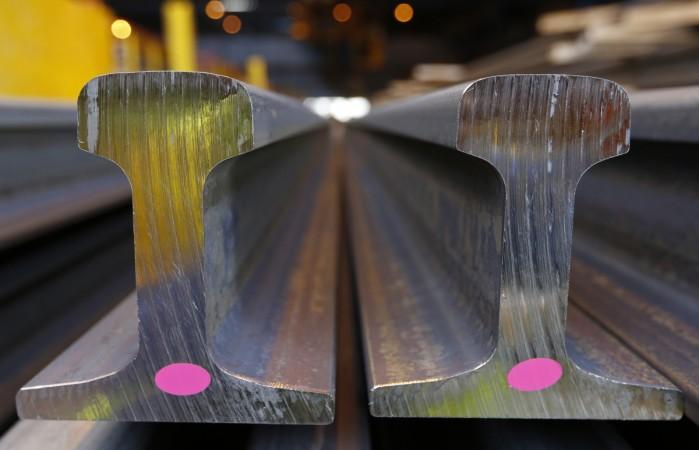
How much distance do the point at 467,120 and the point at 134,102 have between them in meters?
0.31

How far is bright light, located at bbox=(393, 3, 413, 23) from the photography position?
14.0 m

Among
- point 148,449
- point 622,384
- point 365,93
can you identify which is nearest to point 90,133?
point 148,449

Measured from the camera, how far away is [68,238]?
1795mm

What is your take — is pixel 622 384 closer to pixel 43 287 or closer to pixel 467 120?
pixel 467 120

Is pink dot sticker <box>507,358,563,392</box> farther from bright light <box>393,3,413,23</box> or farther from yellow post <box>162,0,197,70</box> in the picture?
bright light <box>393,3,413,23</box>

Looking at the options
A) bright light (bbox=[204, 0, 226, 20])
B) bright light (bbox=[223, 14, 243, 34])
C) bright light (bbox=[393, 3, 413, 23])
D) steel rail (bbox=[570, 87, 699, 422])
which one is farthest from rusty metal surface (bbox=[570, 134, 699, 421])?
bright light (bbox=[223, 14, 243, 34])

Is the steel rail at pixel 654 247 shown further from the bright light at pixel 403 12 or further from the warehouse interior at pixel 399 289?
the bright light at pixel 403 12

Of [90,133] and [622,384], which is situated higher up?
[90,133]

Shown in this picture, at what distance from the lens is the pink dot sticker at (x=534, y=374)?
589mm

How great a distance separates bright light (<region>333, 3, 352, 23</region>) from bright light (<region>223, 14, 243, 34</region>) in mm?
7823


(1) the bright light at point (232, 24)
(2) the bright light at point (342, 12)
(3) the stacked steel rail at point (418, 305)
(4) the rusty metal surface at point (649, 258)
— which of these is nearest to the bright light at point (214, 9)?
(1) the bright light at point (232, 24)

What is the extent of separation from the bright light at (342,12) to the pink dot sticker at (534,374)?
423 inches

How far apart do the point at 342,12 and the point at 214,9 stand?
7.25m

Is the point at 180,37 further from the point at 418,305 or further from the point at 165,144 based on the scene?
the point at 165,144
